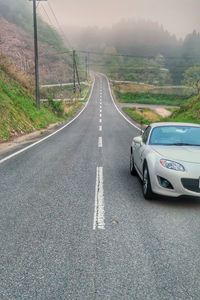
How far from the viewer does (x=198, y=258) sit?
4.49m

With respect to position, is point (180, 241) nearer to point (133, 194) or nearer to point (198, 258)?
point (198, 258)

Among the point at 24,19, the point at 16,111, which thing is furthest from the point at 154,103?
the point at 24,19

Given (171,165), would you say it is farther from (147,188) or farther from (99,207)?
(99,207)

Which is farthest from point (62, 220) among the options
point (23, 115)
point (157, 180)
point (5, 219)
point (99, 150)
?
point (23, 115)

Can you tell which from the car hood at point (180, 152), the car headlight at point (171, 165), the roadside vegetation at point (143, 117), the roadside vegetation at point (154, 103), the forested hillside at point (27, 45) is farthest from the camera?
the forested hillside at point (27, 45)

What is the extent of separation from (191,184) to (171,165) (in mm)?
472

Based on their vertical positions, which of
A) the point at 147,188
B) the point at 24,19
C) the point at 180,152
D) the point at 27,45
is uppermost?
the point at 24,19

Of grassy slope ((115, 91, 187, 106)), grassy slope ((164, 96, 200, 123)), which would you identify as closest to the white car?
grassy slope ((164, 96, 200, 123))

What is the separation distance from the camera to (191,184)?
6504 millimetres

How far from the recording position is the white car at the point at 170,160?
21.4ft

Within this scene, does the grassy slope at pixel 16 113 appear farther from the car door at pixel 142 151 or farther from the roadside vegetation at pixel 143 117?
the car door at pixel 142 151

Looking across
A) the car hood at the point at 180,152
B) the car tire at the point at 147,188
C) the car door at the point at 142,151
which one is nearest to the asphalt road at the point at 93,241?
the car tire at the point at 147,188

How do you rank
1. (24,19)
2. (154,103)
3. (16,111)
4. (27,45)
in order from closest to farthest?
(16,111) < (154,103) < (27,45) < (24,19)

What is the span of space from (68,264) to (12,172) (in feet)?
18.5
